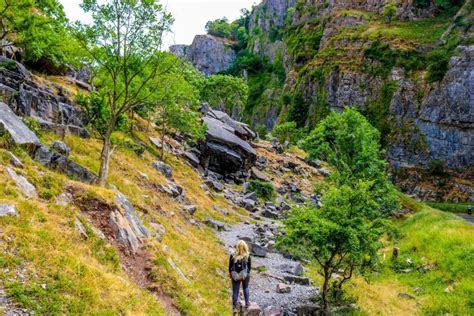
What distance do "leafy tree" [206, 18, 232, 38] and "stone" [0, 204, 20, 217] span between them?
189 m

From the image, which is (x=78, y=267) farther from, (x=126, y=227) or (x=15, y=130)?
(x=15, y=130)

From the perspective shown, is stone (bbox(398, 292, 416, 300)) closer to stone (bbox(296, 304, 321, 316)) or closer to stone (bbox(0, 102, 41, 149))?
stone (bbox(296, 304, 321, 316))

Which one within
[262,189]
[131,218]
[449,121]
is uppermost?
[449,121]

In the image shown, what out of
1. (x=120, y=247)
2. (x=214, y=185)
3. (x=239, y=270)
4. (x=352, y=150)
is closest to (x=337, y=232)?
(x=239, y=270)

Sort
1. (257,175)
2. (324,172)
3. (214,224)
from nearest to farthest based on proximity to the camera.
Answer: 1. (214,224)
2. (257,175)
3. (324,172)

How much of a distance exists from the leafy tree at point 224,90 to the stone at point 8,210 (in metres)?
66.5

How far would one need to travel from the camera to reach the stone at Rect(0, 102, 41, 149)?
15.3 meters

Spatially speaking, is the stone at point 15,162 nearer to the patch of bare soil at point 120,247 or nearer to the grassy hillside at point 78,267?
the grassy hillside at point 78,267

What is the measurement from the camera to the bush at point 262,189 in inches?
1734

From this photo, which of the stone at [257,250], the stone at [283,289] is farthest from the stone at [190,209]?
the stone at [283,289]

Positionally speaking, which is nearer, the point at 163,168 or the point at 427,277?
the point at 427,277

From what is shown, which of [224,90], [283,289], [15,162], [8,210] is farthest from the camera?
[224,90]

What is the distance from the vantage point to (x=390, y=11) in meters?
91.8

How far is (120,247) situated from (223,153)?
3366 cm
